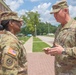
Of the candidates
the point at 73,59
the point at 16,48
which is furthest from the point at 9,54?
the point at 73,59

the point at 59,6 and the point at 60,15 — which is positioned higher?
the point at 59,6

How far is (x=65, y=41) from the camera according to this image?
10.7 ft

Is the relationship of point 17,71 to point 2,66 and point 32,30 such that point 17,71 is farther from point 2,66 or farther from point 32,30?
point 32,30

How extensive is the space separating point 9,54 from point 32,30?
3032 inches

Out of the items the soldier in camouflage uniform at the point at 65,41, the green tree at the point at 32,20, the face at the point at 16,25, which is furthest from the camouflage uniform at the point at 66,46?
the green tree at the point at 32,20

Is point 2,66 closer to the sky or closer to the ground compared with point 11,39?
closer to the ground

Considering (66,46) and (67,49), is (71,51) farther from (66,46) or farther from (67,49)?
(66,46)

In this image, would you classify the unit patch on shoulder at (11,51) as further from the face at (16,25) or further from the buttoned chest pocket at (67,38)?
the buttoned chest pocket at (67,38)

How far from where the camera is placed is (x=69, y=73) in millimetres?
3287

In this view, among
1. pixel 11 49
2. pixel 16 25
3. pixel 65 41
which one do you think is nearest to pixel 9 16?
pixel 16 25

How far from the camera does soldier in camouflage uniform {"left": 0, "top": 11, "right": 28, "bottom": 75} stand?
9.19 ft

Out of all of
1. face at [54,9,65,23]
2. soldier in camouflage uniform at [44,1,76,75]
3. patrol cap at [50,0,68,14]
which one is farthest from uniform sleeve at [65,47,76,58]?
patrol cap at [50,0,68,14]

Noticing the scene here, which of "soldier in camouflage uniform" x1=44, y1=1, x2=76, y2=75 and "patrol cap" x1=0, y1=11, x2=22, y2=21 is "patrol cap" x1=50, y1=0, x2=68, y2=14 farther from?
"patrol cap" x1=0, y1=11, x2=22, y2=21

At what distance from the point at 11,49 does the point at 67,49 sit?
706 millimetres
